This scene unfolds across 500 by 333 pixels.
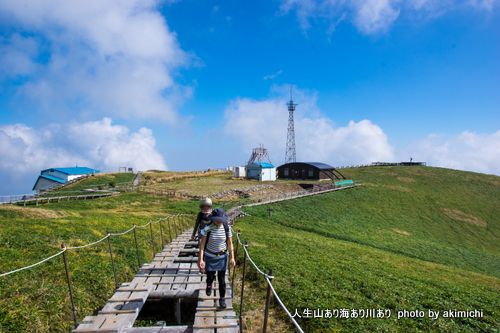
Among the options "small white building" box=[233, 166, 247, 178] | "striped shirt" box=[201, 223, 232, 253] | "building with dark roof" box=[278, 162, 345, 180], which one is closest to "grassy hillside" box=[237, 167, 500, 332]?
"striped shirt" box=[201, 223, 232, 253]

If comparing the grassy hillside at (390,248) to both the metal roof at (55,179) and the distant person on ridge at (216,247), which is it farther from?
the metal roof at (55,179)

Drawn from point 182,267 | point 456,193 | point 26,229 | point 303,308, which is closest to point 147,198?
point 26,229

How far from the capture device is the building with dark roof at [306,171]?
78500 mm

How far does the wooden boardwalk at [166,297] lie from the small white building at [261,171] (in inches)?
2419

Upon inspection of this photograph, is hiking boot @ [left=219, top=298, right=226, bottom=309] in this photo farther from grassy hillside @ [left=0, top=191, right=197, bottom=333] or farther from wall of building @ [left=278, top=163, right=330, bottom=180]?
Result: wall of building @ [left=278, top=163, right=330, bottom=180]

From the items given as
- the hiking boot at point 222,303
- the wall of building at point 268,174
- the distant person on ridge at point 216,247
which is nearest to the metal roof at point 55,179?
the wall of building at point 268,174

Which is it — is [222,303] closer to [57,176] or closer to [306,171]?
[306,171]

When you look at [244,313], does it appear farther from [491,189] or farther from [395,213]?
[491,189]

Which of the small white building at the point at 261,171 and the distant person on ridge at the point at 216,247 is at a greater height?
the small white building at the point at 261,171

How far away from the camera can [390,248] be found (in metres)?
30.5

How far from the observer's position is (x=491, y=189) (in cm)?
7575

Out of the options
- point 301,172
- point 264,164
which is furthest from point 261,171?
point 301,172

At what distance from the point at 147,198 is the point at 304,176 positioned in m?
42.9

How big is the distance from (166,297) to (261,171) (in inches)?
2592
